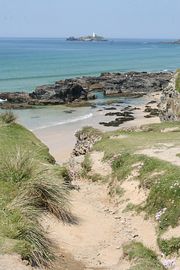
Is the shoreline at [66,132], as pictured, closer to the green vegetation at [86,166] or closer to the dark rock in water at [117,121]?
the dark rock in water at [117,121]

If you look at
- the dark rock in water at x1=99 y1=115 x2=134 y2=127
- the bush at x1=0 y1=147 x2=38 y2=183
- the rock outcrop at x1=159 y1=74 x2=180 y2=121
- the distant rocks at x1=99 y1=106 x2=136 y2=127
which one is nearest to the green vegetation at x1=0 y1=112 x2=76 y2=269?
the bush at x1=0 y1=147 x2=38 y2=183

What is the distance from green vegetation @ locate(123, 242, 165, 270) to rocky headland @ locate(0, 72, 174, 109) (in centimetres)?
3507

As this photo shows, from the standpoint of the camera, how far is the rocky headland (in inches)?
2154

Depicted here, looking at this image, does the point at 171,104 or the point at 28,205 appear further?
the point at 171,104

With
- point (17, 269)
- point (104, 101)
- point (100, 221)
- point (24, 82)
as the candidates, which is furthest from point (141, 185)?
point (24, 82)

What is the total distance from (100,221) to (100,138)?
10221mm

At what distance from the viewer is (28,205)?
435 inches

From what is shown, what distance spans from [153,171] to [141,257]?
16.4 ft

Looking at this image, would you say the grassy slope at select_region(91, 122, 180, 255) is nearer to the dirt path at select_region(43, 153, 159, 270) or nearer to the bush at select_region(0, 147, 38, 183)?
the dirt path at select_region(43, 153, 159, 270)

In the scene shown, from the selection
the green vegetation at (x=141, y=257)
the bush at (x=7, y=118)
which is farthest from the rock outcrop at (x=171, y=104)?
the green vegetation at (x=141, y=257)

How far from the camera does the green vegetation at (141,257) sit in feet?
32.0

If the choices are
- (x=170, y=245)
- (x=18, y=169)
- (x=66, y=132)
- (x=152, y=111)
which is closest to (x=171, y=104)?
(x=66, y=132)

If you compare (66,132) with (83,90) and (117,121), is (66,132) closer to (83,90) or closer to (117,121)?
(117,121)

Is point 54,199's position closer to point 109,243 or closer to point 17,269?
point 109,243
